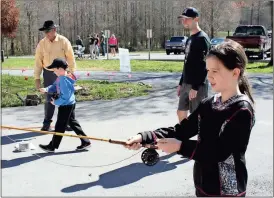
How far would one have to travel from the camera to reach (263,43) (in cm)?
2375

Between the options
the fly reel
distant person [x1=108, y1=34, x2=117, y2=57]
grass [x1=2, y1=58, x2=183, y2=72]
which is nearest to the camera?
the fly reel

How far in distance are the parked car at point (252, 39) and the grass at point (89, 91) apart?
1107cm

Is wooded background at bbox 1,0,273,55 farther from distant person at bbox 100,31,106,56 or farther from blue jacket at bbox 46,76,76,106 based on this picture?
blue jacket at bbox 46,76,76,106

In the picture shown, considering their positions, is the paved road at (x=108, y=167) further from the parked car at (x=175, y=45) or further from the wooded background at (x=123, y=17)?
the parked car at (x=175, y=45)

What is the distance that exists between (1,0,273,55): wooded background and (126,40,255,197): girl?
25.3 m

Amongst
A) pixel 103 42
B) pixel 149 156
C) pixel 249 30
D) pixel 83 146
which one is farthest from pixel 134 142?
pixel 103 42

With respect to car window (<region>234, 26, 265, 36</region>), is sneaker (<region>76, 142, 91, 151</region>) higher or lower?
lower

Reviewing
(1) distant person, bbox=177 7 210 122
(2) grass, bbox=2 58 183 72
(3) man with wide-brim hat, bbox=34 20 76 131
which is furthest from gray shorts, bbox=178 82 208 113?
(2) grass, bbox=2 58 183 72

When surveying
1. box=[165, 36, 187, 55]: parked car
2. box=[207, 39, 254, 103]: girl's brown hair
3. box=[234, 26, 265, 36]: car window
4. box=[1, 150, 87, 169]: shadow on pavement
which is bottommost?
box=[1, 150, 87, 169]: shadow on pavement

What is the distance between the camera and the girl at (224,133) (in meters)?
2.30

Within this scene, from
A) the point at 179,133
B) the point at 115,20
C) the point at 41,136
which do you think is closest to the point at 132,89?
the point at 41,136

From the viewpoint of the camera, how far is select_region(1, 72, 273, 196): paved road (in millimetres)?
4750

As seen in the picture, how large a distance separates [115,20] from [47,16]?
7005mm

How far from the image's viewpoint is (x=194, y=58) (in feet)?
17.8
